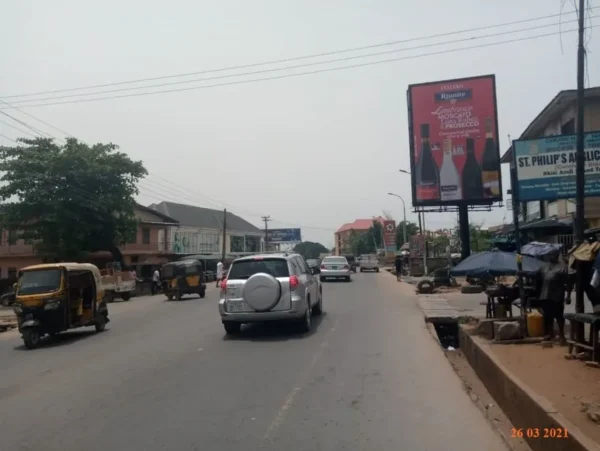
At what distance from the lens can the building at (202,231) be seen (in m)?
67.1

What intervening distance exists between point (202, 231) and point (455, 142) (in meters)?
47.5

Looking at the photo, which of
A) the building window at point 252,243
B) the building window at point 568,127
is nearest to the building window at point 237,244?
the building window at point 252,243

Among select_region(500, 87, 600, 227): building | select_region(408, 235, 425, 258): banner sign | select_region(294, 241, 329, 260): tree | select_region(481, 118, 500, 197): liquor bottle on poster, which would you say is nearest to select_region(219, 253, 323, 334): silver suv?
select_region(500, 87, 600, 227): building

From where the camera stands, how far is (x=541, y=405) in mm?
5520

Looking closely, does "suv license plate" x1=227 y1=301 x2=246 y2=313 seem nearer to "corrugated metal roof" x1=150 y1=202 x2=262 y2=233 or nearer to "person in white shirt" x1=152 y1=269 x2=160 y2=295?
"person in white shirt" x1=152 y1=269 x2=160 y2=295

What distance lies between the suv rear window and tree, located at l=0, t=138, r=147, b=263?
25.5m

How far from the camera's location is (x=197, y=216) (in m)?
75.8

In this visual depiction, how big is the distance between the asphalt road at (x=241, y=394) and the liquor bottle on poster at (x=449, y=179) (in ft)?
58.7

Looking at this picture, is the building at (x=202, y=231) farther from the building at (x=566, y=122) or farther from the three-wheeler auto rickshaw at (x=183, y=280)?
the building at (x=566, y=122)

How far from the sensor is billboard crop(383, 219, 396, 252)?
77.4 m

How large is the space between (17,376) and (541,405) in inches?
330

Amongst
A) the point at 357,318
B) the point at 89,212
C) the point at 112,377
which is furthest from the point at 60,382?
the point at 89,212

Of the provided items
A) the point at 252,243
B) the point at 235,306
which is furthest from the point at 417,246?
the point at 252,243

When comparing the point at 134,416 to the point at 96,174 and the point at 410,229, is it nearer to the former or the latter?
the point at 96,174
